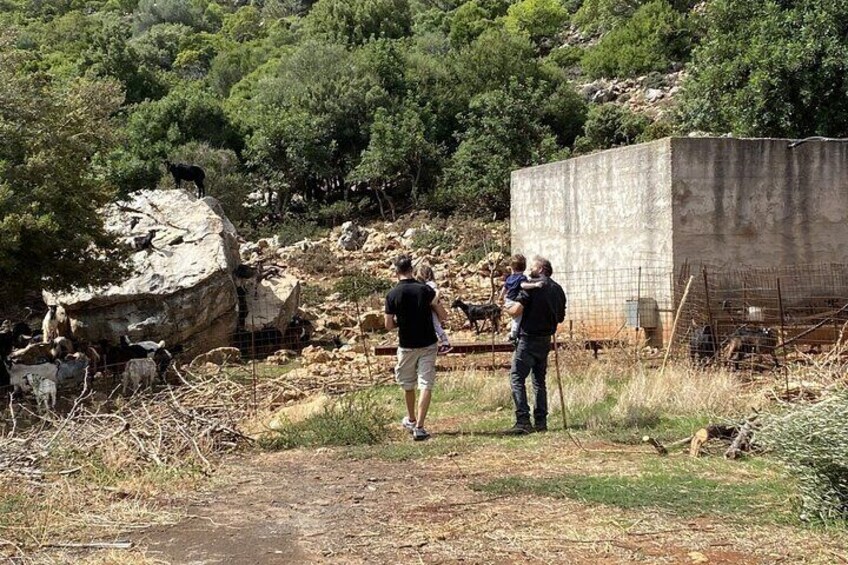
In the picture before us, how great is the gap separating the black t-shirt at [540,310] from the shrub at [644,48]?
33.6 metres

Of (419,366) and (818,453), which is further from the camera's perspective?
(419,366)

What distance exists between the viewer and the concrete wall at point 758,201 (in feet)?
42.6

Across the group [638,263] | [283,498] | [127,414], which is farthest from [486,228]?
[283,498]

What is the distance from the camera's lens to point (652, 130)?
96.3ft

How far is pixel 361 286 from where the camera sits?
21703mm

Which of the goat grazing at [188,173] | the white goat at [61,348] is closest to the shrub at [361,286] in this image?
the goat grazing at [188,173]

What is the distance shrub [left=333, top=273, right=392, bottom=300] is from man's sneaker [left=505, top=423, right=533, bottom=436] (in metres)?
13.0

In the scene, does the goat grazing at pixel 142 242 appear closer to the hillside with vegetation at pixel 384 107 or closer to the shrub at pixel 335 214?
the hillside with vegetation at pixel 384 107

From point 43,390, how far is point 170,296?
4.70m

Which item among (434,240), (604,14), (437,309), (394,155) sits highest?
(604,14)

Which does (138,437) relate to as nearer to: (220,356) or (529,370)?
(529,370)

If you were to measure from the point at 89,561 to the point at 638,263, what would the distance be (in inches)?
409

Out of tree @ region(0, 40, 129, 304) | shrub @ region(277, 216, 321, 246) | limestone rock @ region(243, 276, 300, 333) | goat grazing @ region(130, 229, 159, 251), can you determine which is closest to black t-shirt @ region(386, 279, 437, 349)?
tree @ region(0, 40, 129, 304)

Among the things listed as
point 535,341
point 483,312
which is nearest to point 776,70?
point 483,312
